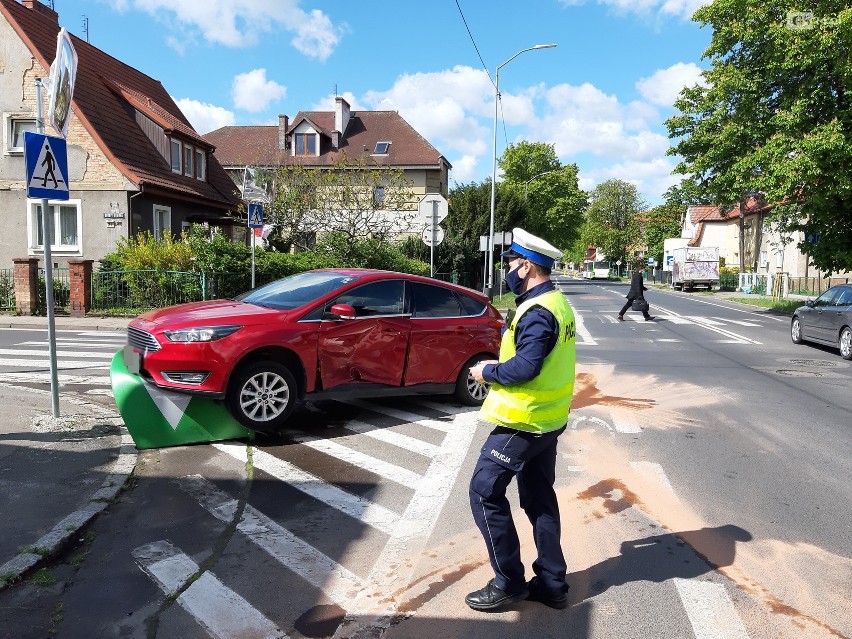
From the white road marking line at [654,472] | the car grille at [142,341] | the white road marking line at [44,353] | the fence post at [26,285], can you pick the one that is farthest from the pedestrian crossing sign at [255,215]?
the white road marking line at [654,472]

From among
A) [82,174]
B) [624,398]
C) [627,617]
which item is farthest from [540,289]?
[82,174]

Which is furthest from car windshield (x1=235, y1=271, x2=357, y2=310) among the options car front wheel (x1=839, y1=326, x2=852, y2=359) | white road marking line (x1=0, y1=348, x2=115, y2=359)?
car front wheel (x1=839, y1=326, x2=852, y2=359)

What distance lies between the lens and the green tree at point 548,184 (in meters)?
69.3

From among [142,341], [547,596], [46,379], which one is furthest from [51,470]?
[46,379]

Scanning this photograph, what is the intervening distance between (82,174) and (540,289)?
23012 millimetres

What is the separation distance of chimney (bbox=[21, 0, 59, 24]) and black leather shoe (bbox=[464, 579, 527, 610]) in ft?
97.4

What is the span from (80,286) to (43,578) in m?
16.3

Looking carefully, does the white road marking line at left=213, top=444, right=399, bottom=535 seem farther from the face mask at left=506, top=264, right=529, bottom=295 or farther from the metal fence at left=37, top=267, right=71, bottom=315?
the metal fence at left=37, top=267, right=71, bottom=315

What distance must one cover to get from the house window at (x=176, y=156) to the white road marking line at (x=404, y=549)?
2408 centimetres

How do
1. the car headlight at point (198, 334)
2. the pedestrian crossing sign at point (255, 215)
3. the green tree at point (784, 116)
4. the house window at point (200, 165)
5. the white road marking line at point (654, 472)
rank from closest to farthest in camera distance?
the white road marking line at point (654, 472)
the car headlight at point (198, 334)
the pedestrian crossing sign at point (255, 215)
the green tree at point (784, 116)
the house window at point (200, 165)

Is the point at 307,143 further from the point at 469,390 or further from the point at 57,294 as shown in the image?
the point at 469,390

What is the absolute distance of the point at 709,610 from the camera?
3607 mm

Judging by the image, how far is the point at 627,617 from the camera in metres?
3.53

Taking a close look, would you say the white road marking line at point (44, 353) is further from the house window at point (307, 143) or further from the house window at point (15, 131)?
the house window at point (307, 143)
